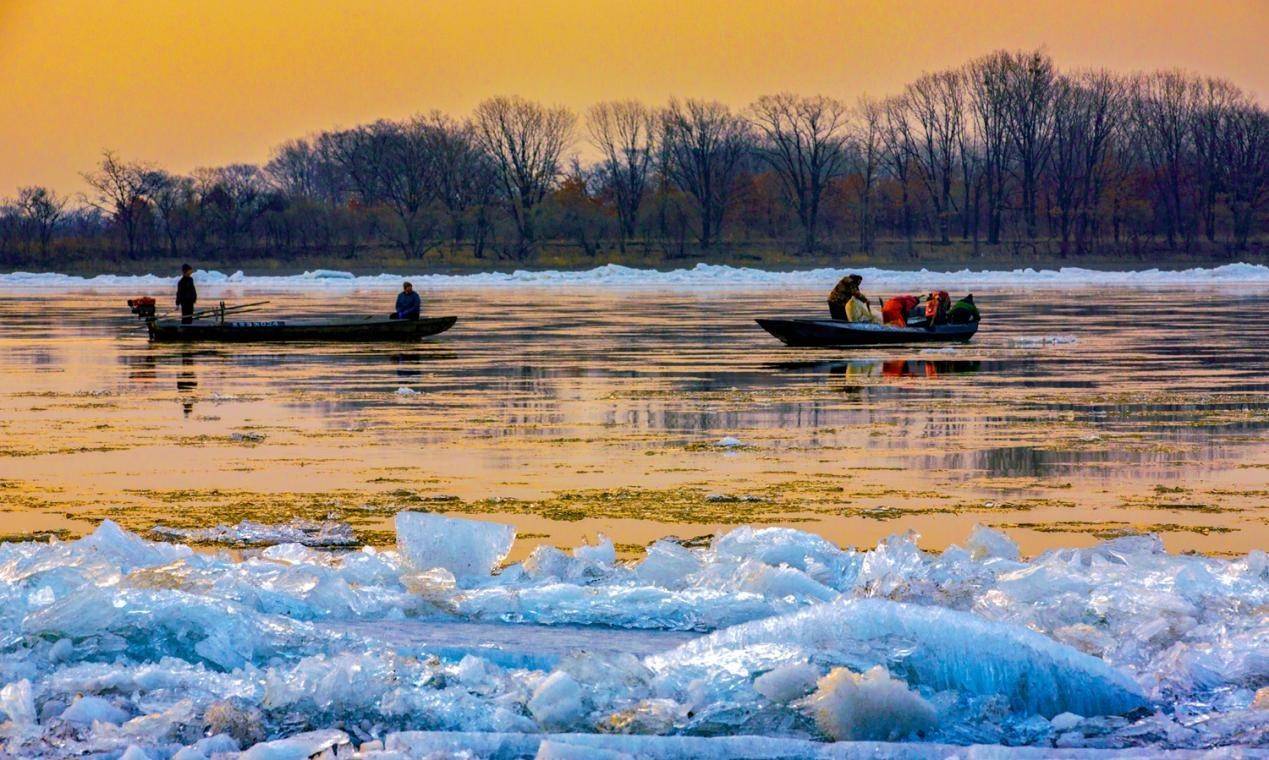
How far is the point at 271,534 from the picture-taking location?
10688mm

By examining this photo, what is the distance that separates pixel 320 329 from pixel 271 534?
20122mm

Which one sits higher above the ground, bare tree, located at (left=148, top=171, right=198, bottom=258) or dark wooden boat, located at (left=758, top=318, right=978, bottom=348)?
bare tree, located at (left=148, top=171, right=198, bottom=258)

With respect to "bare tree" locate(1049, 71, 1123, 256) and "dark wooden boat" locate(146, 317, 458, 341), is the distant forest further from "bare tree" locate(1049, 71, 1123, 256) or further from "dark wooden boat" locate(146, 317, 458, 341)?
"dark wooden boat" locate(146, 317, 458, 341)

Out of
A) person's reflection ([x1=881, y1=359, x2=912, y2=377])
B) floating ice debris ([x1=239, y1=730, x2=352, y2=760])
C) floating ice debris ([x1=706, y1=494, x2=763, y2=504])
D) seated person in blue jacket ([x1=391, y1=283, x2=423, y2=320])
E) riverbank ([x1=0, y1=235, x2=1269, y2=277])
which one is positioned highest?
riverbank ([x1=0, y1=235, x2=1269, y2=277])

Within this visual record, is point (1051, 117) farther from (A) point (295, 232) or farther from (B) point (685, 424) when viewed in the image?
(B) point (685, 424)

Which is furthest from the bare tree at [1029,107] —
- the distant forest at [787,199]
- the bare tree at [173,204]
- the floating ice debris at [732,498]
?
the floating ice debris at [732,498]

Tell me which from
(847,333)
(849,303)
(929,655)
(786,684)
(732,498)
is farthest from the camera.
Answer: (849,303)

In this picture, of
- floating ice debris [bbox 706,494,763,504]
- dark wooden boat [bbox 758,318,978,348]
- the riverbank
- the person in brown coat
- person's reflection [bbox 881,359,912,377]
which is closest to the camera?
floating ice debris [bbox 706,494,763,504]

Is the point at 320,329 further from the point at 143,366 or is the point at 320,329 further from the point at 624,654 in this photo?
the point at 624,654

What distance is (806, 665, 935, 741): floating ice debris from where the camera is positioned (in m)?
6.34

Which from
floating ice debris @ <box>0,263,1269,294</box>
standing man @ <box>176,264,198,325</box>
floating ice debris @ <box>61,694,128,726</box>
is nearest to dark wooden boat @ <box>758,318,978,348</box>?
standing man @ <box>176,264,198,325</box>

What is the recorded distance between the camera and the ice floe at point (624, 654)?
632 centimetres

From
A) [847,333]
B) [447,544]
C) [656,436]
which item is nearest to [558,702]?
[447,544]

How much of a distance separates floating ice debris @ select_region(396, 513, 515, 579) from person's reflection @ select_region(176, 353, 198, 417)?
9.72 metres
